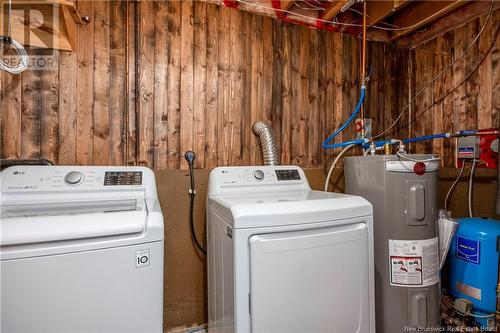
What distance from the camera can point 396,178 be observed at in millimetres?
1403

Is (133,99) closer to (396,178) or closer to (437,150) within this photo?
(396,178)

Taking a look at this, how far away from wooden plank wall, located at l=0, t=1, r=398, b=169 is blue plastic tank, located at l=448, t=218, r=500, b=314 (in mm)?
→ 984

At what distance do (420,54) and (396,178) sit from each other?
1.50m

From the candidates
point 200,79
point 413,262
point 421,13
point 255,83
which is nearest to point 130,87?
point 200,79

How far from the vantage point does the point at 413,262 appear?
1.38 metres

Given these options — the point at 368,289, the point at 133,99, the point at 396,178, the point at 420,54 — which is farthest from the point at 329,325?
the point at 420,54

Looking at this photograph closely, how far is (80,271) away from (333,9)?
2.15m

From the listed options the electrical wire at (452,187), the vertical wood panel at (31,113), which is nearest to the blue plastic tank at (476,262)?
the electrical wire at (452,187)

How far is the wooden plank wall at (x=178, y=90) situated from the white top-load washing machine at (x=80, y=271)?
0.62 meters

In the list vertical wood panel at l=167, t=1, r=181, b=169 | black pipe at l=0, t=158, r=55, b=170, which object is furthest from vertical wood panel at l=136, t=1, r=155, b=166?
black pipe at l=0, t=158, r=55, b=170

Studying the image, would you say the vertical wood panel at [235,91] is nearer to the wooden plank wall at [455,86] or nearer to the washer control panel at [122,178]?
the washer control panel at [122,178]

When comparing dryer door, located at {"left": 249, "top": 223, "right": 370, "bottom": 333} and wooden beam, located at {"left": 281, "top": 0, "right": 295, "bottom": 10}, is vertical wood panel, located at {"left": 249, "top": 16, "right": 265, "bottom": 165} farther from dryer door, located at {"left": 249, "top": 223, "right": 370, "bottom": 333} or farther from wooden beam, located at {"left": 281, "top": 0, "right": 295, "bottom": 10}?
dryer door, located at {"left": 249, "top": 223, "right": 370, "bottom": 333}

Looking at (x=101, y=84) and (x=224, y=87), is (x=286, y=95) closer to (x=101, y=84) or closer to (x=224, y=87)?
(x=224, y=87)

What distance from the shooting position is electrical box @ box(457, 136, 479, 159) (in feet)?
5.82
